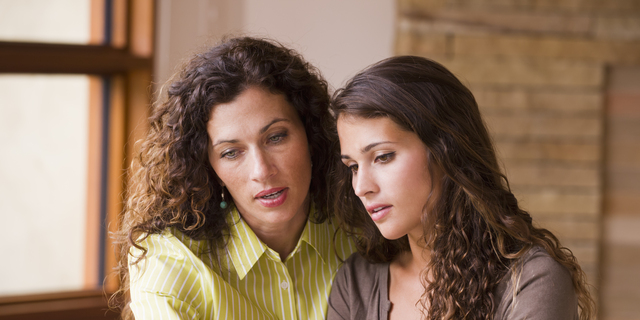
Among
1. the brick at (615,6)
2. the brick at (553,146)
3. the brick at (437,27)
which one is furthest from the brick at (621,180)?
the brick at (437,27)

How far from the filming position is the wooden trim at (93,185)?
2.59m

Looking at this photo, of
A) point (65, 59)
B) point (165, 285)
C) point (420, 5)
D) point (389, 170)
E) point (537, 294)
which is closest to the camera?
point (537, 294)

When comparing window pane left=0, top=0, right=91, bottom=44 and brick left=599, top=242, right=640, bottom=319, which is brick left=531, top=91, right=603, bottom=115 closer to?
brick left=599, top=242, right=640, bottom=319

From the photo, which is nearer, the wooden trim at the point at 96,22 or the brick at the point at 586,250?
the wooden trim at the point at 96,22

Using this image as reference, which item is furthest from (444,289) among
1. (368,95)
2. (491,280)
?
(368,95)

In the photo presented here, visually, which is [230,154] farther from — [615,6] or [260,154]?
[615,6]

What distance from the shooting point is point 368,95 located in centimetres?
140

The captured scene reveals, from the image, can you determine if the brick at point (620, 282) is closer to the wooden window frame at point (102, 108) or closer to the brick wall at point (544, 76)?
the brick wall at point (544, 76)

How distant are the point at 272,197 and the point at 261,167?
10cm

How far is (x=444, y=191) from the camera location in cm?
142

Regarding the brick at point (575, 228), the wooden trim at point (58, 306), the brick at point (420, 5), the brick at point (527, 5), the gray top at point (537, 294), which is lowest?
the wooden trim at point (58, 306)

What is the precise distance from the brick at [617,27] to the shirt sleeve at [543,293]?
1878mm

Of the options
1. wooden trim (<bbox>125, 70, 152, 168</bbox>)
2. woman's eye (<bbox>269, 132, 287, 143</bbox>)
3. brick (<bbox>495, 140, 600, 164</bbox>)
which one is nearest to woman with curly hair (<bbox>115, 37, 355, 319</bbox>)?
woman's eye (<bbox>269, 132, 287, 143</bbox>)

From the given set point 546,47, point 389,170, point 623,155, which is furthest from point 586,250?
point 389,170
